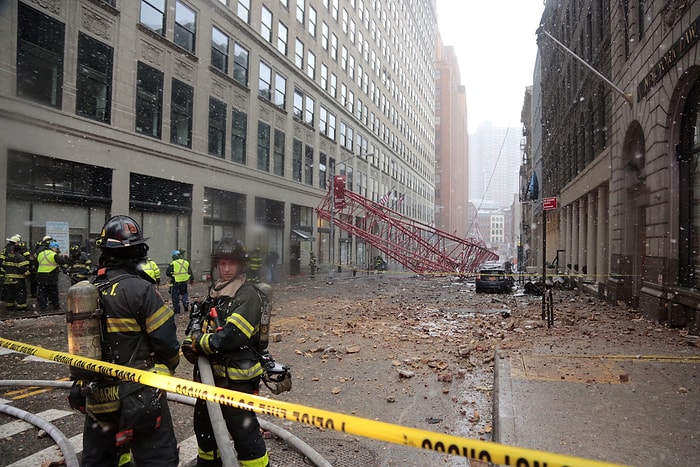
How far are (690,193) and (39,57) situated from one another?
18.2m

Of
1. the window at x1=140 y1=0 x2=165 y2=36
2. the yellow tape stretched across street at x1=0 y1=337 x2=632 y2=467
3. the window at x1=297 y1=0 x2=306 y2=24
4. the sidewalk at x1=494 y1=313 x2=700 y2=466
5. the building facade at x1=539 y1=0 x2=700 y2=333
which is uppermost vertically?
the window at x1=297 y1=0 x2=306 y2=24

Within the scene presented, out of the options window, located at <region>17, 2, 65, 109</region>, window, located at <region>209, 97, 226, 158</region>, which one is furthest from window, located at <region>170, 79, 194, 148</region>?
window, located at <region>17, 2, 65, 109</region>

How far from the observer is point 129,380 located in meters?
2.73

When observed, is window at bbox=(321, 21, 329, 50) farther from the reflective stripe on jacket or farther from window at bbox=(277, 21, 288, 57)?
the reflective stripe on jacket

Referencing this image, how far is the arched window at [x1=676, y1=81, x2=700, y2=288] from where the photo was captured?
9.28 metres

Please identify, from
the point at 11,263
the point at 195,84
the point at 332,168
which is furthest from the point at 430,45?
the point at 11,263

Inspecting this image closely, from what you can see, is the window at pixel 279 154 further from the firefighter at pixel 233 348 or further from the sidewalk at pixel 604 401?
the firefighter at pixel 233 348

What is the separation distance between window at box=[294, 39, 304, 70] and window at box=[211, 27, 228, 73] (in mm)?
8218

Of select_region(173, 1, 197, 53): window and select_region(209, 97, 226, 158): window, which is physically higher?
select_region(173, 1, 197, 53): window

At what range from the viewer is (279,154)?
29328mm

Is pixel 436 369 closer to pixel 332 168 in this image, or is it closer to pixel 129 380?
pixel 129 380

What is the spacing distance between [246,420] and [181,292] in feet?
32.6

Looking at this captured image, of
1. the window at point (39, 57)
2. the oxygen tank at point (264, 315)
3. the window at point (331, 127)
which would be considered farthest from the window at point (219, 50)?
the oxygen tank at point (264, 315)

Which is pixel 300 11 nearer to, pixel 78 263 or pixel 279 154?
pixel 279 154
